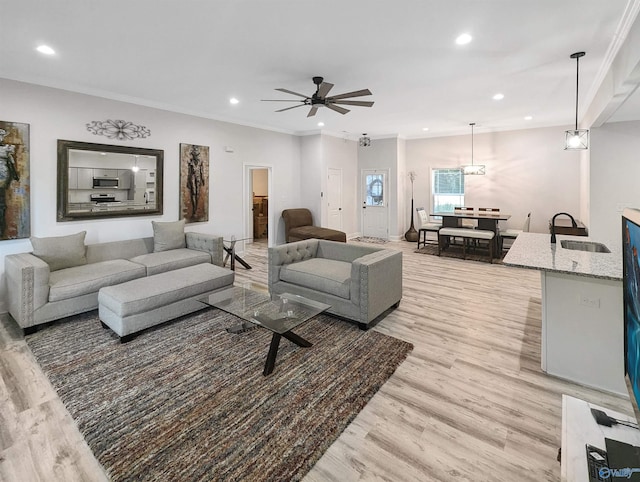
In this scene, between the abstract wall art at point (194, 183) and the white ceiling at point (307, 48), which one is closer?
the white ceiling at point (307, 48)

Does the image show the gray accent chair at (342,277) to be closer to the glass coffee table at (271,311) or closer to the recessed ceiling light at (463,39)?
the glass coffee table at (271,311)

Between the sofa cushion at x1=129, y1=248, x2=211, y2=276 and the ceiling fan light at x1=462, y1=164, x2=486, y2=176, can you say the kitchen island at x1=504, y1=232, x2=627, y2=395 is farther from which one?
the ceiling fan light at x1=462, y1=164, x2=486, y2=176

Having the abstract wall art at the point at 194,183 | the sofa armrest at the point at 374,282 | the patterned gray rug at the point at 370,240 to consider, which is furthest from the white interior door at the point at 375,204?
the sofa armrest at the point at 374,282

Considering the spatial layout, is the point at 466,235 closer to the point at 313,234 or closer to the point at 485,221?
the point at 485,221

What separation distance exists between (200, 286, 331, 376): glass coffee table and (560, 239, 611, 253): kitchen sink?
7.92 ft

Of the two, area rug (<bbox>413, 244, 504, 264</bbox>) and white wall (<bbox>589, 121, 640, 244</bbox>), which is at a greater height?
white wall (<bbox>589, 121, 640, 244</bbox>)

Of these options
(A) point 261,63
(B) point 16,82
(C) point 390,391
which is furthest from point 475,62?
(B) point 16,82

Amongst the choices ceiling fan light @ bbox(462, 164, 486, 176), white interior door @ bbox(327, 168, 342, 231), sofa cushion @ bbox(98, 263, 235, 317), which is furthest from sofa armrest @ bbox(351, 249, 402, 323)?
ceiling fan light @ bbox(462, 164, 486, 176)

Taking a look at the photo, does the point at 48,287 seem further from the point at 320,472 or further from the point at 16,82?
the point at 320,472

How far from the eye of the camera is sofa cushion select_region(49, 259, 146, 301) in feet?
10.8

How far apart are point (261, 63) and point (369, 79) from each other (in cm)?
139

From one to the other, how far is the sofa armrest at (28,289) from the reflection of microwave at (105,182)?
5.21 feet

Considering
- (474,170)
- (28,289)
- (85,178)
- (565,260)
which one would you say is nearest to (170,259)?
(28,289)

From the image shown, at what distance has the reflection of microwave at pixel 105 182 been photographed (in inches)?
177
